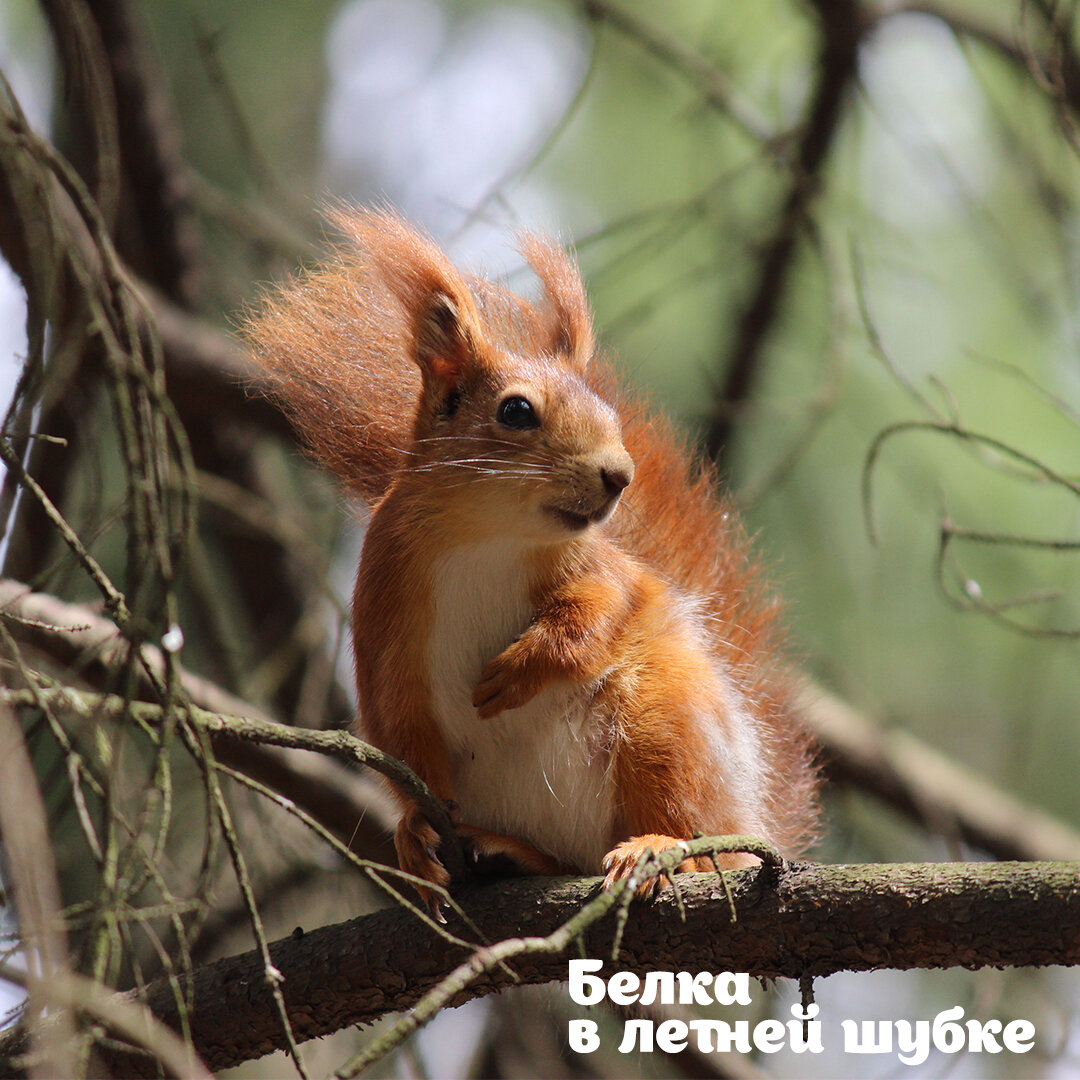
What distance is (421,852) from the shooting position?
5.75 feet

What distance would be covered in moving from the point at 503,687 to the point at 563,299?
720 mm

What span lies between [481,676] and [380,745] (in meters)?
0.21

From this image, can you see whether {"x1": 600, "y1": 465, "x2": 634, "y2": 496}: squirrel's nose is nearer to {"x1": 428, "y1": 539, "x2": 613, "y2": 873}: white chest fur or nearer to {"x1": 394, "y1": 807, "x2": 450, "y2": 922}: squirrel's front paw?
{"x1": 428, "y1": 539, "x2": 613, "y2": 873}: white chest fur

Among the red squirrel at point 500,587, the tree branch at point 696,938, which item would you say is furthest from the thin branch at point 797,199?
the tree branch at point 696,938

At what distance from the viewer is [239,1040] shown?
5.26 ft

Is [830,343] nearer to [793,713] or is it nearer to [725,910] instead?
[793,713]

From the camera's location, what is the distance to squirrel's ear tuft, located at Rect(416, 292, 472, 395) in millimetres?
1957

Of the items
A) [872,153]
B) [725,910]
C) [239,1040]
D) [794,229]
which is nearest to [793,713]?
[725,910]

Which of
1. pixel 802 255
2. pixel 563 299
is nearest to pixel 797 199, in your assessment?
pixel 802 255

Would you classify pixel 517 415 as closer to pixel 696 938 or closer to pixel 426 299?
pixel 426 299

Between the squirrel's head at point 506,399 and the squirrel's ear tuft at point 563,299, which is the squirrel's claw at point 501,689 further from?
the squirrel's ear tuft at point 563,299

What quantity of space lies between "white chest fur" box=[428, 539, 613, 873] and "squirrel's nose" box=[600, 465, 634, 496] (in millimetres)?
192

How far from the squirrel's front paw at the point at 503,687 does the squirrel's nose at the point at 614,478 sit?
10.8 inches

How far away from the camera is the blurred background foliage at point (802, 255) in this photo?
9.71ft
